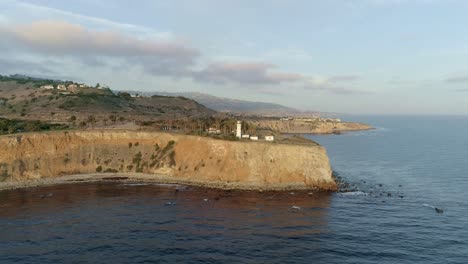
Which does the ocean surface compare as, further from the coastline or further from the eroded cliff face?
the eroded cliff face

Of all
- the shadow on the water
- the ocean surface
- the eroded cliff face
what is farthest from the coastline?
the ocean surface

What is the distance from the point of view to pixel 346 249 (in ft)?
186

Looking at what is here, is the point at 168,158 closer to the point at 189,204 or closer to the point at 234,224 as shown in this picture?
the point at 189,204

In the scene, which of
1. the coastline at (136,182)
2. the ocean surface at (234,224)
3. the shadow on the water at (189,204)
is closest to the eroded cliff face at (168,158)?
the coastline at (136,182)

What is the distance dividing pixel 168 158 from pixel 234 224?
4240 centimetres

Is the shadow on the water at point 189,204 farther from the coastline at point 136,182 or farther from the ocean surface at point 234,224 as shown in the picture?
the coastline at point 136,182

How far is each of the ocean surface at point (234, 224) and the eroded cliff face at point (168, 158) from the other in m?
7.88

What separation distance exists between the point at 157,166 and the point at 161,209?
30.3 m

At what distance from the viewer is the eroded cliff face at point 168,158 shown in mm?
95938

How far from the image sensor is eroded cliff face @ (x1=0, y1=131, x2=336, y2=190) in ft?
315

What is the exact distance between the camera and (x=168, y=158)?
342 ft

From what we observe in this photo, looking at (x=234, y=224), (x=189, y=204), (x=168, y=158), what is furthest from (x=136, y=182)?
(x=234, y=224)

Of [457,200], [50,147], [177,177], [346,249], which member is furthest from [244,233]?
[50,147]

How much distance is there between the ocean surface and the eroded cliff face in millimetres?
7880
